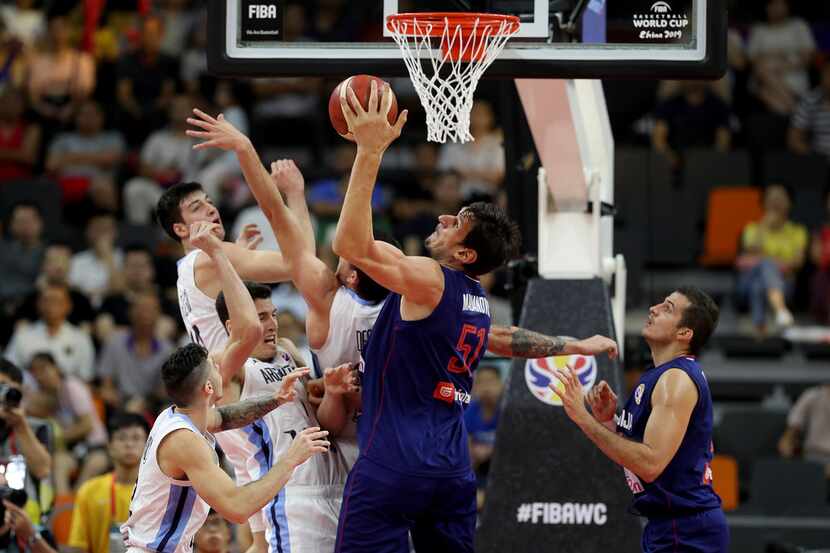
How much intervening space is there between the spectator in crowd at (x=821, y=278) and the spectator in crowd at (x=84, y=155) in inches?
279

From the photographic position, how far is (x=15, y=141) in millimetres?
15406

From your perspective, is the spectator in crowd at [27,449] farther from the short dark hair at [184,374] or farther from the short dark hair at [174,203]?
the short dark hair at [184,374]

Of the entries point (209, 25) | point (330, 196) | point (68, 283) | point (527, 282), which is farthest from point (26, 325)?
point (209, 25)

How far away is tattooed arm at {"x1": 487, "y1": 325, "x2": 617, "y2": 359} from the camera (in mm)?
6879

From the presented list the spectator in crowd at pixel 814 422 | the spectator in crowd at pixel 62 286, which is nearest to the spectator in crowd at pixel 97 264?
the spectator in crowd at pixel 62 286

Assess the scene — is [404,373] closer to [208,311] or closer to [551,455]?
[208,311]

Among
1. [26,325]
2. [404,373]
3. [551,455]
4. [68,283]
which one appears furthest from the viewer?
[68,283]

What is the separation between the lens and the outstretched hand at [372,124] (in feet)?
18.6

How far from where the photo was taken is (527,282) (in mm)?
8336

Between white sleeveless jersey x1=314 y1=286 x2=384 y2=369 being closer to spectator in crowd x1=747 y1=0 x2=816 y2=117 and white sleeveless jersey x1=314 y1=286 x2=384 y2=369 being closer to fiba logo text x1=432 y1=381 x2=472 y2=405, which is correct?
fiba logo text x1=432 y1=381 x2=472 y2=405

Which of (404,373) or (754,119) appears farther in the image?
(754,119)

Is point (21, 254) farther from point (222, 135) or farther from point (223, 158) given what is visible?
point (222, 135)

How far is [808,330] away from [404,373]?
777 cm

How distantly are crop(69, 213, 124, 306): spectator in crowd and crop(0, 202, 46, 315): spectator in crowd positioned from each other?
14.7 inches
